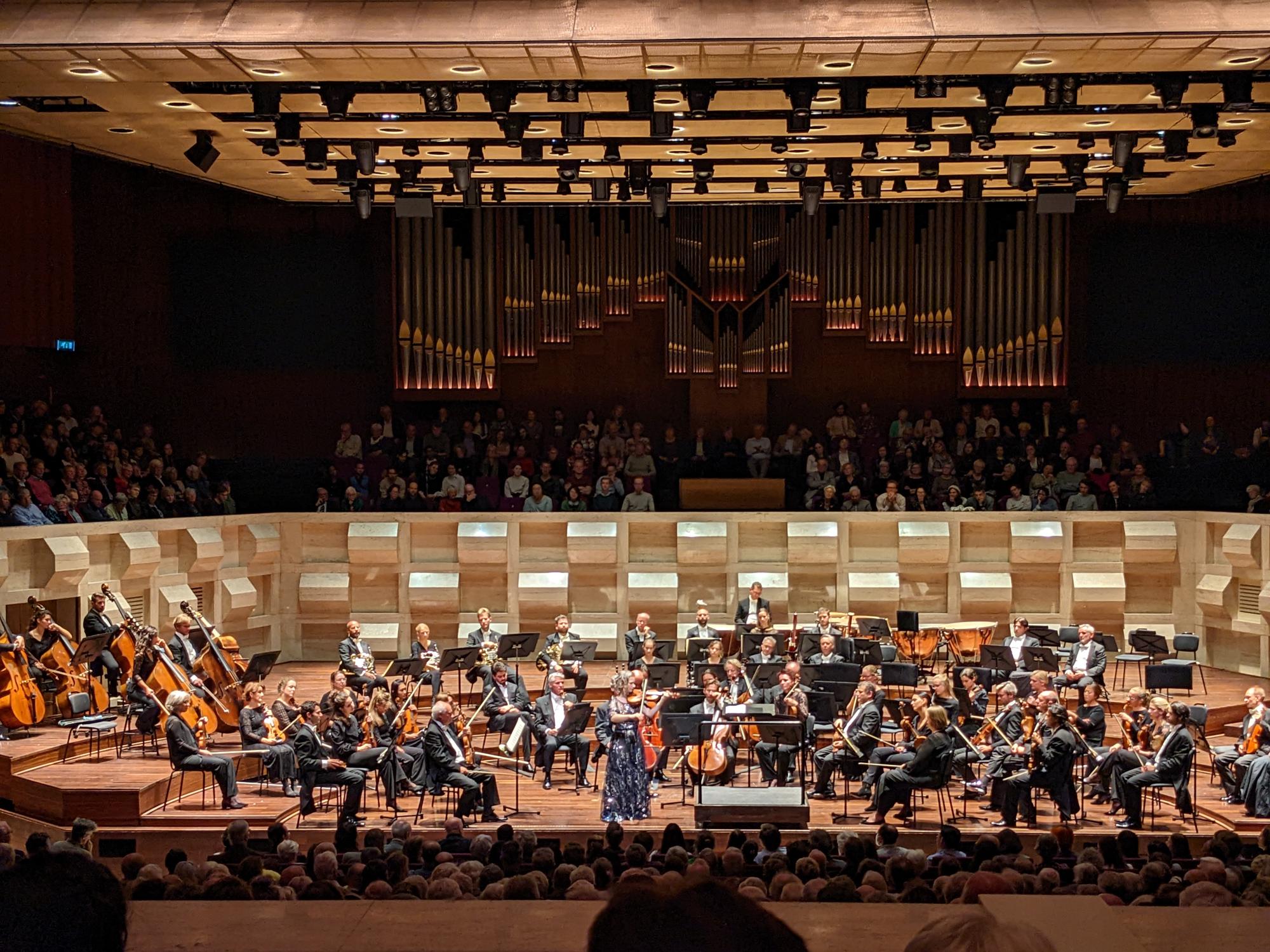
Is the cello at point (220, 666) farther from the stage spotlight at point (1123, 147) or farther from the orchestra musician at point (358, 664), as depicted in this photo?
the stage spotlight at point (1123, 147)

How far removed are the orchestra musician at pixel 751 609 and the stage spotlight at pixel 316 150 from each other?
6.61 m

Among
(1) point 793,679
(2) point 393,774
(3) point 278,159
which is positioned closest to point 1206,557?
(1) point 793,679

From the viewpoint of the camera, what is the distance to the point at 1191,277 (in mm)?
19156

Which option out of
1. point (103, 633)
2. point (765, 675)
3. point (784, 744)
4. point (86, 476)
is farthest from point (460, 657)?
point (86, 476)

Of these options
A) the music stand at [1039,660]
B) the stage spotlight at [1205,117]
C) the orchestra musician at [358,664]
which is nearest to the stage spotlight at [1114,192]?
the stage spotlight at [1205,117]

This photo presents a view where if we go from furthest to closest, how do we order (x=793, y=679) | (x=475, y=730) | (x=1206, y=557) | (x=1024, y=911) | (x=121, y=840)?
(x=1206, y=557)
(x=475, y=730)
(x=793, y=679)
(x=121, y=840)
(x=1024, y=911)

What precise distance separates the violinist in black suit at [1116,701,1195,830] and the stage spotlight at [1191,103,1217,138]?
17.3ft

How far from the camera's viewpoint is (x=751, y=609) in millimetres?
15891

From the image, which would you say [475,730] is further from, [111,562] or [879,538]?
[879,538]

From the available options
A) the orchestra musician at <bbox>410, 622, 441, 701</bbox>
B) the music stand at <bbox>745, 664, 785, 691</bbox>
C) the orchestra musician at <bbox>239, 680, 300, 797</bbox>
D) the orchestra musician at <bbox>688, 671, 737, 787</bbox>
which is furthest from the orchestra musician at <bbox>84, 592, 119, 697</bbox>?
the music stand at <bbox>745, 664, 785, 691</bbox>

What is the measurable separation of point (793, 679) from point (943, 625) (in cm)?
432

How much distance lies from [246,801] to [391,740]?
55.5 inches

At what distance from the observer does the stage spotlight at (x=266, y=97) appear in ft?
38.0

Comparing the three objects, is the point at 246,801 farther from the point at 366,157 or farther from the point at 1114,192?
the point at 1114,192
